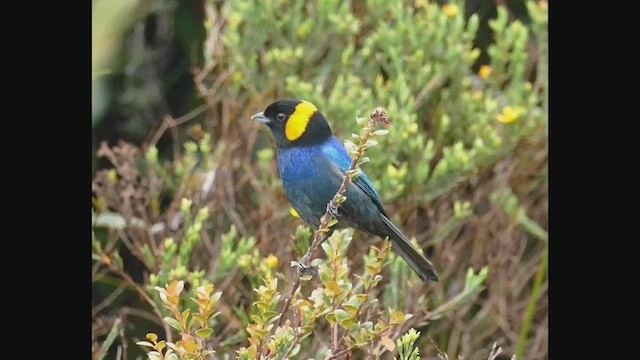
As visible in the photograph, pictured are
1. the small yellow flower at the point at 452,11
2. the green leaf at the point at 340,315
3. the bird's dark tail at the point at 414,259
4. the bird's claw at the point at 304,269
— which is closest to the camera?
the green leaf at the point at 340,315

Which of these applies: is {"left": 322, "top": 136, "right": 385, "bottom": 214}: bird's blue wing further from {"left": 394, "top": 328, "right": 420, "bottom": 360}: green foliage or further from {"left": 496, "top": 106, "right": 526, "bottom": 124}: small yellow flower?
{"left": 496, "top": 106, "right": 526, "bottom": 124}: small yellow flower

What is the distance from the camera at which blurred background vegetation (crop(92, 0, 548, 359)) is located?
341 cm

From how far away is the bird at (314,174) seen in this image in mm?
2785

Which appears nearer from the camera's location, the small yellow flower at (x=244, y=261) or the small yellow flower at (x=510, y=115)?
the small yellow flower at (x=244, y=261)

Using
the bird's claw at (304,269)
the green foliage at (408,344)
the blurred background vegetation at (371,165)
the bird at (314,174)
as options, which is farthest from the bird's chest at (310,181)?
the green foliage at (408,344)

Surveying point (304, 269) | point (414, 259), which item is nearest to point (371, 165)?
point (414, 259)

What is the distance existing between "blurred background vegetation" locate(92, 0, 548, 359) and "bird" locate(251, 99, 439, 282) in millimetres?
369

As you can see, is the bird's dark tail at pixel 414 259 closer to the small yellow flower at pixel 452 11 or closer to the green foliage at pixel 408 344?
the green foliage at pixel 408 344

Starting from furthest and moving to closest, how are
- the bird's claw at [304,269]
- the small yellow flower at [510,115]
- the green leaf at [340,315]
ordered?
the small yellow flower at [510,115]
the bird's claw at [304,269]
the green leaf at [340,315]

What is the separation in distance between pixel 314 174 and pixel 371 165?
684 mm

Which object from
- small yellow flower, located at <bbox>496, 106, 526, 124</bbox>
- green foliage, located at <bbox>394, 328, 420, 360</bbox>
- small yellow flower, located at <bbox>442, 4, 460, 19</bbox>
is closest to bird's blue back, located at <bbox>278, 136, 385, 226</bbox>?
green foliage, located at <bbox>394, 328, 420, 360</bbox>

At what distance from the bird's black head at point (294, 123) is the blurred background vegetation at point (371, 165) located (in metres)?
0.50

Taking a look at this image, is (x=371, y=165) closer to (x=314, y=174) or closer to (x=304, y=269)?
(x=314, y=174)

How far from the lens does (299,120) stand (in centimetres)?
280
